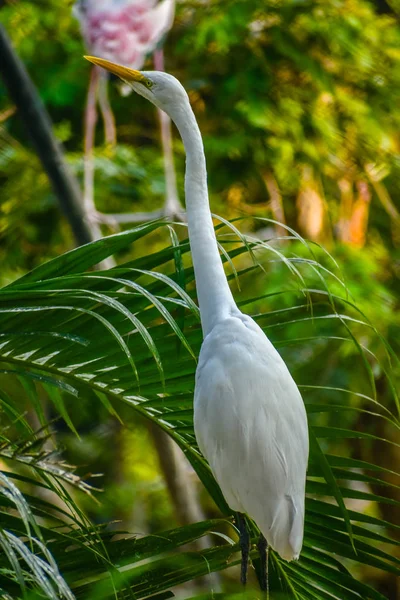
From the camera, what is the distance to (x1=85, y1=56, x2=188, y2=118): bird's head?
108 centimetres

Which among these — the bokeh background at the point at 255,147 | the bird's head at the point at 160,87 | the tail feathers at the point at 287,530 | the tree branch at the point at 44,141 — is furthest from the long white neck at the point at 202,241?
the bokeh background at the point at 255,147

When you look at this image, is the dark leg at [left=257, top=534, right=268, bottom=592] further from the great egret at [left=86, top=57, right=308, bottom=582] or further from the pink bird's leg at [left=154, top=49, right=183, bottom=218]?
the pink bird's leg at [left=154, top=49, right=183, bottom=218]

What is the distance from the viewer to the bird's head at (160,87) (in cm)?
108

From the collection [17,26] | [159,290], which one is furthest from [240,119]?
[159,290]

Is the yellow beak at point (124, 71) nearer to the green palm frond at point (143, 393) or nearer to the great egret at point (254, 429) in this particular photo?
the green palm frond at point (143, 393)

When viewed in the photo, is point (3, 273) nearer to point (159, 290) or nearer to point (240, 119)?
point (240, 119)

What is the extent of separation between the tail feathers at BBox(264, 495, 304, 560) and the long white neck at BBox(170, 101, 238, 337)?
0.64ft

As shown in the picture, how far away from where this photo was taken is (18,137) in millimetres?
3213

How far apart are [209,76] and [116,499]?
131 centimetres

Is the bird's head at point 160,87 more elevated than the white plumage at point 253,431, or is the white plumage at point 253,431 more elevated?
the bird's head at point 160,87

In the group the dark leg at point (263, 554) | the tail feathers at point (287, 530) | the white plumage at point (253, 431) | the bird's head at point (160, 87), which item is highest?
the bird's head at point (160, 87)

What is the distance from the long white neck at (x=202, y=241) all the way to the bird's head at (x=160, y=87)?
0.4 inches

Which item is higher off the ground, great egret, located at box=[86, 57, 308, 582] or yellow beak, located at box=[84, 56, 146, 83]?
yellow beak, located at box=[84, 56, 146, 83]

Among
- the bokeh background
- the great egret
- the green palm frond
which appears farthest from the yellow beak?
the bokeh background
